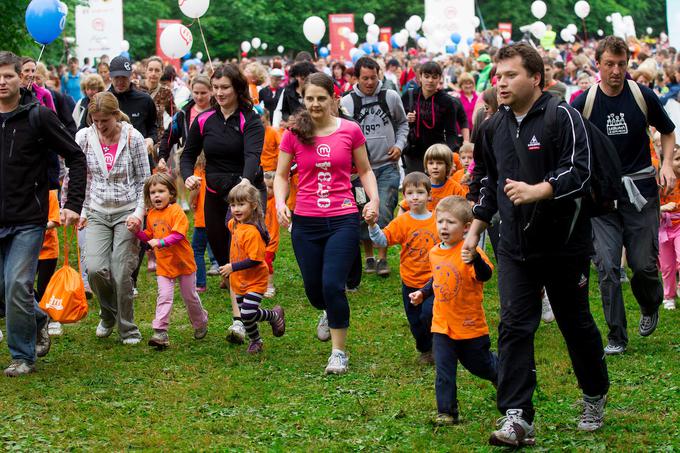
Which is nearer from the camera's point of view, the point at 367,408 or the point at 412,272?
the point at 367,408

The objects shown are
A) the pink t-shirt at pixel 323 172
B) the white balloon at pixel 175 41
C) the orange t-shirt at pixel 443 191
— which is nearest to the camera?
the pink t-shirt at pixel 323 172

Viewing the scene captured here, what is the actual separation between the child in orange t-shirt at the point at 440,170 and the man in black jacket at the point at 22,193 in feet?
10.6

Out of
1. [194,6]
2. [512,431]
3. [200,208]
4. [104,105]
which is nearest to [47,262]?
[104,105]

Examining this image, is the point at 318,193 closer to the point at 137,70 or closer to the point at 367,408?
the point at 367,408

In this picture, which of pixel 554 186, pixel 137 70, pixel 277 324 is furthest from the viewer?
pixel 137 70

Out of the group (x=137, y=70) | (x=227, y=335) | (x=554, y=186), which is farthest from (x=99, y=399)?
(x=137, y=70)

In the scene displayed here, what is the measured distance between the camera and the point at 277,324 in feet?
29.8

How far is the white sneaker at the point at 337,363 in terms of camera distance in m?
8.24

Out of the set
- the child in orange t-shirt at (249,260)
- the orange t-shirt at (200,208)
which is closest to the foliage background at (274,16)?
the orange t-shirt at (200,208)

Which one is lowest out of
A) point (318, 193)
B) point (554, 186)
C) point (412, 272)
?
point (412, 272)

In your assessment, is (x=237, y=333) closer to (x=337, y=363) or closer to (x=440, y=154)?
(x=337, y=363)

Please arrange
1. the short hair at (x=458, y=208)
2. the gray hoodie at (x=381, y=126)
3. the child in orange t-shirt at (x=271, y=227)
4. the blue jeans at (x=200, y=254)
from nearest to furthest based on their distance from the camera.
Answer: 1. the short hair at (x=458, y=208)
2. the child in orange t-shirt at (x=271, y=227)
3. the gray hoodie at (x=381, y=126)
4. the blue jeans at (x=200, y=254)

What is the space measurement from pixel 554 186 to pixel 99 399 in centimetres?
368

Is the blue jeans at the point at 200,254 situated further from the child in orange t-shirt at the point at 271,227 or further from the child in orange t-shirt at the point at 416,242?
the child in orange t-shirt at the point at 416,242
